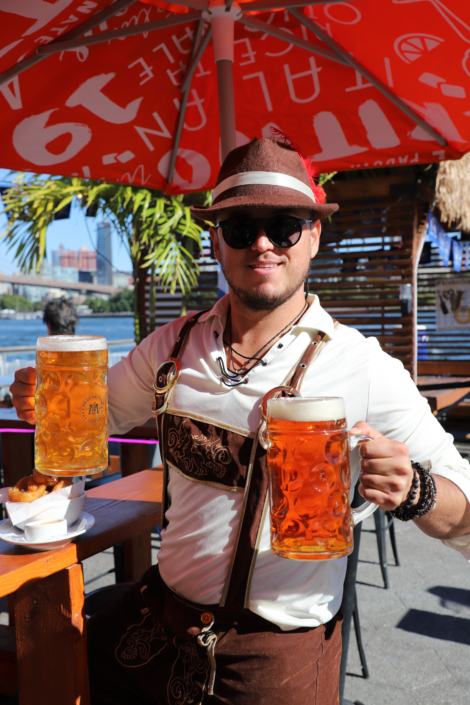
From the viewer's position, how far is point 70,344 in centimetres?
119

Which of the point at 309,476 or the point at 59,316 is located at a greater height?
the point at 59,316

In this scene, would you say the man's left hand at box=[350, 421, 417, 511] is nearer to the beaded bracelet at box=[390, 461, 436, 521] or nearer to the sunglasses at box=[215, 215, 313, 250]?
the beaded bracelet at box=[390, 461, 436, 521]

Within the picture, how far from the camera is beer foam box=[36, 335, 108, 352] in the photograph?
1.19 m

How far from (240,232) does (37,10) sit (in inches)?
44.7

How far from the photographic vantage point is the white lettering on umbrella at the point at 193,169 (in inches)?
104

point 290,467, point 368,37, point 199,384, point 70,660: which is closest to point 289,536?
point 290,467

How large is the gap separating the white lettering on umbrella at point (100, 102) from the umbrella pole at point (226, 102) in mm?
504

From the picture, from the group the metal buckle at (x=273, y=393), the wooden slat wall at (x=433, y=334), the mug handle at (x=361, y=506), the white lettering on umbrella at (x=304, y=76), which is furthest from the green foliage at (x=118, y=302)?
the mug handle at (x=361, y=506)

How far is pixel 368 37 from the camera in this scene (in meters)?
2.03

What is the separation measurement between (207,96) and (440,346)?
6140 millimetres

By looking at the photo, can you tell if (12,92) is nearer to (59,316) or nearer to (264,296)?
(264,296)

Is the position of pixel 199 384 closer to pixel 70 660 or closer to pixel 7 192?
pixel 70 660

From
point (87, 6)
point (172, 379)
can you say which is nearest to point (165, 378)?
point (172, 379)

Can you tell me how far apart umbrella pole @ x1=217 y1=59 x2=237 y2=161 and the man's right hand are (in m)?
1.15
